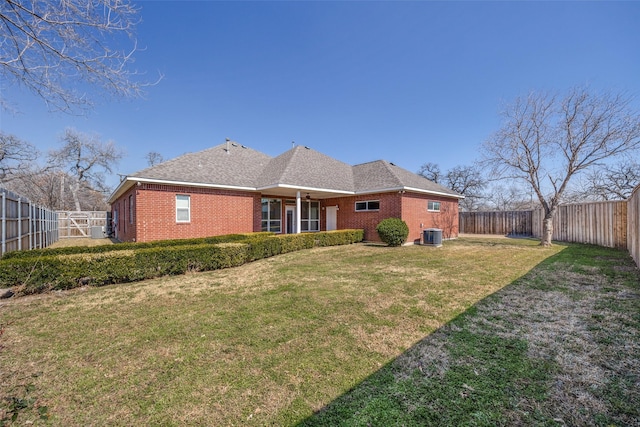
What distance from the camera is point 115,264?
6.23m

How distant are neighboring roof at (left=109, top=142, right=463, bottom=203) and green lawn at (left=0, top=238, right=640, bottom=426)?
284 inches

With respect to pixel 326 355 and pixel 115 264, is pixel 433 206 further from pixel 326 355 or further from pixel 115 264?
pixel 115 264

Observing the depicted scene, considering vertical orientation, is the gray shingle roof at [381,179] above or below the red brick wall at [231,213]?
above

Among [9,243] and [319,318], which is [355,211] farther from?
[9,243]

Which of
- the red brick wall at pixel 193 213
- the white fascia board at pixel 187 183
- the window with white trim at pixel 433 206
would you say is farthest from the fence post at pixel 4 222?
the window with white trim at pixel 433 206

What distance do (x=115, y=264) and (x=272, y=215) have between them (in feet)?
32.4

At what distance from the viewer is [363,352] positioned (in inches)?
120

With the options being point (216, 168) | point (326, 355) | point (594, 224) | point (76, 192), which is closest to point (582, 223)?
point (594, 224)

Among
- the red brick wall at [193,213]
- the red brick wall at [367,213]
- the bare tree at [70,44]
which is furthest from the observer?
the red brick wall at [367,213]

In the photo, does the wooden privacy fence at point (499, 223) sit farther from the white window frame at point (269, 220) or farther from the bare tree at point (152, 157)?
the bare tree at point (152, 157)

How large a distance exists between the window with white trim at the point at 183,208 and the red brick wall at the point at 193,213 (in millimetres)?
134

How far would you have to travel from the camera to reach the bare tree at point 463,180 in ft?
110

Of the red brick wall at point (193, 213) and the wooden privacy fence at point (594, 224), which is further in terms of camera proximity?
the wooden privacy fence at point (594, 224)

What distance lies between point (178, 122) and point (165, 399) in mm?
12668
